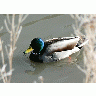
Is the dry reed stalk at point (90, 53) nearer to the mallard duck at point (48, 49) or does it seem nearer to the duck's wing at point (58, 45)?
the duck's wing at point (58, 45)

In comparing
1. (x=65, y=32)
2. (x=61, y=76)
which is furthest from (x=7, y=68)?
(x=65, y=32)

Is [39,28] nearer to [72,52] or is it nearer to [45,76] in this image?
[72,52]

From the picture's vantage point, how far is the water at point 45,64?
198 inches

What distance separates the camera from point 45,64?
18.5 ft

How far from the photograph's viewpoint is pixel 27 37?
6633 millimetres

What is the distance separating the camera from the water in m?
5.03

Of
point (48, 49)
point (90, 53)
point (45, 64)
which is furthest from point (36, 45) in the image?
point (90, 53)

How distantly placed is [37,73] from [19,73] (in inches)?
16.5

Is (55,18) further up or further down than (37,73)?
further up

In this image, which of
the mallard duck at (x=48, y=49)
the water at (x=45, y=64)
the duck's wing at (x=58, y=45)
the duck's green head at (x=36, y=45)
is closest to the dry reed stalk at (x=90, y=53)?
the water at (x=45, y=64)

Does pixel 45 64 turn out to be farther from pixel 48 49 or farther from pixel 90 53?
pixel 90 53

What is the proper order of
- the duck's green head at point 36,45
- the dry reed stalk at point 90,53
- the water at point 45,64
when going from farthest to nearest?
the duck's green head at point 36,45 < the water at point 45,64 < the dry reed stalk at point 90,53

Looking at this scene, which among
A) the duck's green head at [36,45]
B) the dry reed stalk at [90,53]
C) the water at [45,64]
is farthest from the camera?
the duck's green head at [36,45]

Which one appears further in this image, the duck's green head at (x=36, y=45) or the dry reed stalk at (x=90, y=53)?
the duck's green head at (x=36, y=45)
